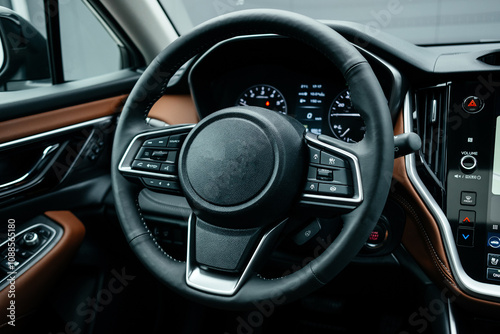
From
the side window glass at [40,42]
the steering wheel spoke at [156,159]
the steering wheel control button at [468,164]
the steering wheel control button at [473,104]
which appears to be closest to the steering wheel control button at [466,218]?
the steering wheel control button at [468,164]

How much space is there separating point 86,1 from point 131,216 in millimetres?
902

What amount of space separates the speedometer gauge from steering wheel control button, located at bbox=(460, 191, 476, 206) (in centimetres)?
57

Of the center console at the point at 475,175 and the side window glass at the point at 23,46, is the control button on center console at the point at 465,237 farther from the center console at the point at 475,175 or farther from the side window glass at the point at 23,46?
the side window glass at the point at 23,46

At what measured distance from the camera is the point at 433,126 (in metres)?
1.24

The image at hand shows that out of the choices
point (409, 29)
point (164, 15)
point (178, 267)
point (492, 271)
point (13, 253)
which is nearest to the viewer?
point (178, 267)

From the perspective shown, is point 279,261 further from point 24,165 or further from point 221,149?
point 24,165

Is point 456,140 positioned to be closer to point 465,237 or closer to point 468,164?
point 468,164

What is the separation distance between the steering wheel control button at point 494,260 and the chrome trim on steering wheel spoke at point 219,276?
23.8 inches

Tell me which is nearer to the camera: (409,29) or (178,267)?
(178,267)

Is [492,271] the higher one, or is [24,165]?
[24,165]

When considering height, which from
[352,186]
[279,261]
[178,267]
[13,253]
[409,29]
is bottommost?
[279,261]

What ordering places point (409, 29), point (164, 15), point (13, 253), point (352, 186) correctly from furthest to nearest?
point (164, 15)
point (409, 29)
point (13, 253)
point (352, 186)

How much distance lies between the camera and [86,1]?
5.16 ft

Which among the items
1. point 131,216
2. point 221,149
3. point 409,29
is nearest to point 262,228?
point 221,149
